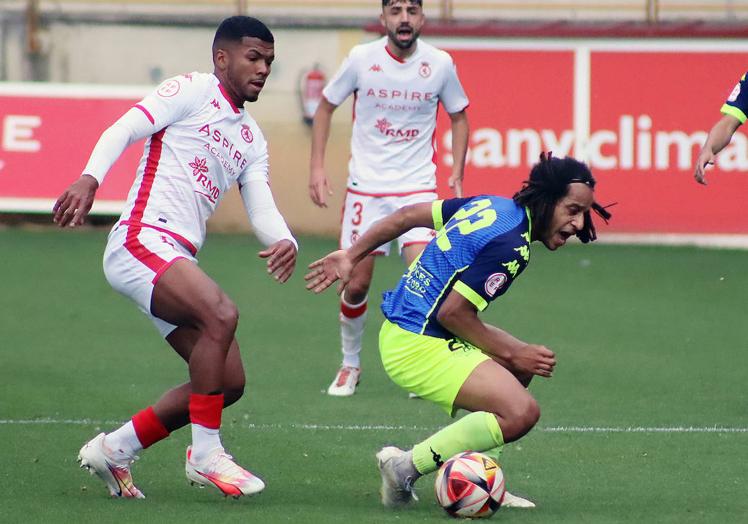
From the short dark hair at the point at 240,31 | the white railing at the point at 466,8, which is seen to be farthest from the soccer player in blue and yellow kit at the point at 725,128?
the white railing at the point at 466,8

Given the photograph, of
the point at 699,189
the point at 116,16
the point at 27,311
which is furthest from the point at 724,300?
the point at 116,16

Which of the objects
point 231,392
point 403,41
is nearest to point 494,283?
point 231,392

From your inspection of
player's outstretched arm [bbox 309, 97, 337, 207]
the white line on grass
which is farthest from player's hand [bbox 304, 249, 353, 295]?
player's outstretched arm [bbox 309, 97, 337, 207]

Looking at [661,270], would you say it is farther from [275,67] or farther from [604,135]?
[275,67]

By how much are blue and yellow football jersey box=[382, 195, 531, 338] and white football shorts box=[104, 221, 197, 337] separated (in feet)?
3.15

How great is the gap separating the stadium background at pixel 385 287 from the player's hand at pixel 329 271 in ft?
3.02

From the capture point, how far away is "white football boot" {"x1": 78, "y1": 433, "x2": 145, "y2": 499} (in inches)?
255

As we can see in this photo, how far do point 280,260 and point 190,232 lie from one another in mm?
430

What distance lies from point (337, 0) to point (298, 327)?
711cm

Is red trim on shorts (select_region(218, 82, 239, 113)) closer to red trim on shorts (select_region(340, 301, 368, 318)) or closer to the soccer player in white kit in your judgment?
the soccer player in white kit

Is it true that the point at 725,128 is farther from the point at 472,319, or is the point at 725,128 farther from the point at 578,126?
the point at 578,126

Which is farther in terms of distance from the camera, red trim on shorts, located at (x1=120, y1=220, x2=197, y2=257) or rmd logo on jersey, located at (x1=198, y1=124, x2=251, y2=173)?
rmd logo on jersey, located at (x1=198, y1=124, x2=251, y2=173)

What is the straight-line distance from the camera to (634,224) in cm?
1642

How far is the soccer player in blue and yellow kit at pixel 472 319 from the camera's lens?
6.20 meters
